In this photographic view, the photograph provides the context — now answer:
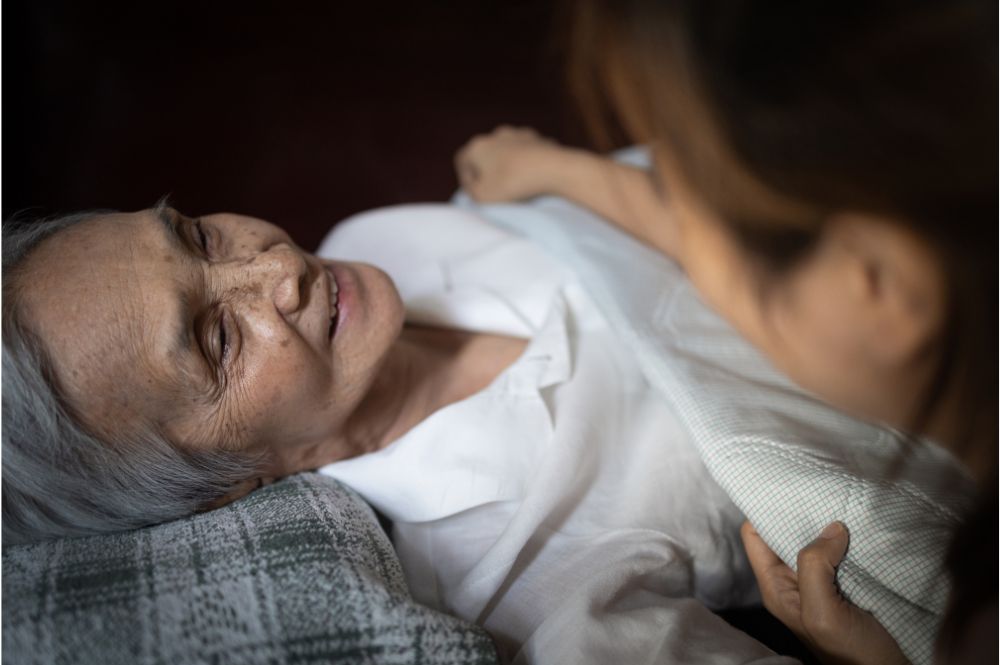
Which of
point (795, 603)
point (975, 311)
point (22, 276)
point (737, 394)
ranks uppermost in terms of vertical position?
point (975, 311)

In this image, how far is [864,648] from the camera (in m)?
Result: 0.88

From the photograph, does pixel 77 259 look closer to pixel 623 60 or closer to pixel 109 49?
pixel 623 60

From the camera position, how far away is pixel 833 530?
93cm

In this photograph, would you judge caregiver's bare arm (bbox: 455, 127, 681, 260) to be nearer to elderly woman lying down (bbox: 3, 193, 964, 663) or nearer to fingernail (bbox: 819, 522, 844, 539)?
elderly woman lying down (bbox: 3, 193, 964, 663)

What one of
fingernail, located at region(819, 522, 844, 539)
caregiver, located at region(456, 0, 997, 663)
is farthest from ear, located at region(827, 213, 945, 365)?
fingernail, located at region(819, 522, 844, 539)

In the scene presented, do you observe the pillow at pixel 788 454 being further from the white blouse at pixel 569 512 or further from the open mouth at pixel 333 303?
the open mouth at pixel 333 303

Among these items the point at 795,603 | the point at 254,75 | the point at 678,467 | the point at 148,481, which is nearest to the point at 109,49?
the point at 254,75

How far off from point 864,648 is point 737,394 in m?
0.36

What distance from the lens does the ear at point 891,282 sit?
0.65 meters

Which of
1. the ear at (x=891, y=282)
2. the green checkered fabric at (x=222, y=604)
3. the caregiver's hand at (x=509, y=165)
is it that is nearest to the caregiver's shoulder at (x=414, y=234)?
the caregiver's hand at (x=509, y=165)

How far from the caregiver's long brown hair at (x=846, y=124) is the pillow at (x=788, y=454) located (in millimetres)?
188

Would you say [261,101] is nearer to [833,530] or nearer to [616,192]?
[616,192]

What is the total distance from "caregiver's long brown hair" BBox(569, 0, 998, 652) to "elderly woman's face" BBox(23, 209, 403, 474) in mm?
542

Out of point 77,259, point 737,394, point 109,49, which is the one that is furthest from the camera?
point 109,49
